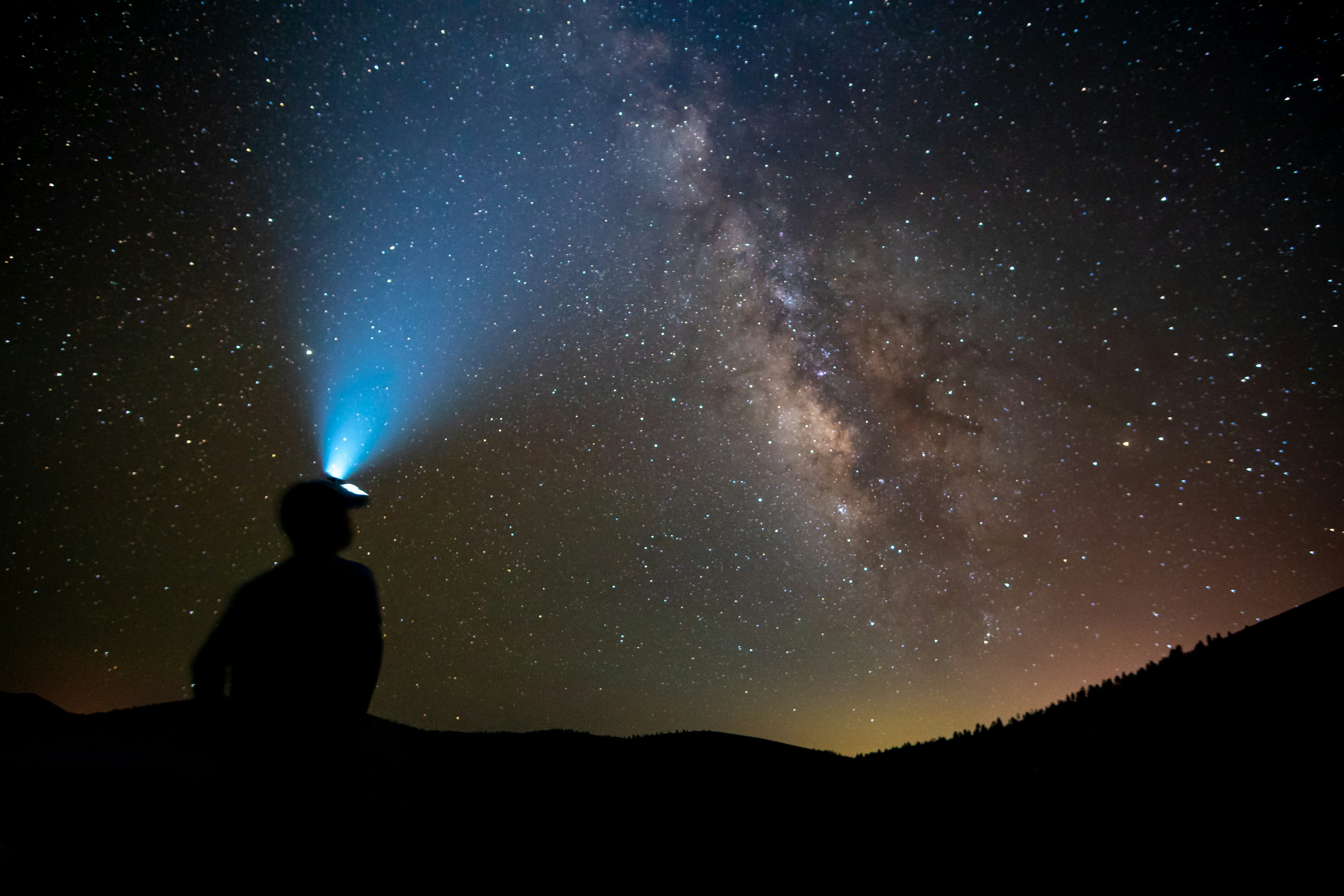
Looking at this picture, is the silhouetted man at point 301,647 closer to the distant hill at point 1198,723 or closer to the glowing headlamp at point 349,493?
the glowing headlamp at point 349,493

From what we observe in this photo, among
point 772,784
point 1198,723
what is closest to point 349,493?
point 772,784

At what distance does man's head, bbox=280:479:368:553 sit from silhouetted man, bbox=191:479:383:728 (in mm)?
110

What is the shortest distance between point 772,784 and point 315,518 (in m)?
5.30

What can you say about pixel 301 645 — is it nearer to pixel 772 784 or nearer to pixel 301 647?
pixel 301 647

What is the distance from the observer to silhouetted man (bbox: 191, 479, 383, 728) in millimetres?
1752

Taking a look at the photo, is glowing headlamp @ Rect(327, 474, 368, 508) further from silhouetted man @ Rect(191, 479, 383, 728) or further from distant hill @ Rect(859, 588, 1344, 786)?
distant hill @ Rect(859, 588, 1344, 786)

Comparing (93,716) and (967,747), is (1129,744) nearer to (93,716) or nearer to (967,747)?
(967,747)

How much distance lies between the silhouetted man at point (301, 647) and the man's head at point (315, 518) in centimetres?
11

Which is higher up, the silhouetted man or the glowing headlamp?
the glowing headlamp

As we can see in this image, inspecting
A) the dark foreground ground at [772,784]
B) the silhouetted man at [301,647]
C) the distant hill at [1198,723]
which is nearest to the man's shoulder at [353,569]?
the silhouetted man at [301,647]

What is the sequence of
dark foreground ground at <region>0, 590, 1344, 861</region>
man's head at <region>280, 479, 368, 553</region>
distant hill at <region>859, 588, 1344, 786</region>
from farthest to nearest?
distant hill at <region>859, 588, 1344, 786</region> < man's head at <region>280, 479, 368, 553</region> < dark foreground ground at <region>0, 590, 1344, 861</region>

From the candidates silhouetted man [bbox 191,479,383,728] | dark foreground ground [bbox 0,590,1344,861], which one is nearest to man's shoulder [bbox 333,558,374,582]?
silhouetted man [bbox 191,479,383,728]

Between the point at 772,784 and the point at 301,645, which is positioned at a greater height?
the point at 301,645

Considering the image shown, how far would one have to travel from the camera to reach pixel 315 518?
2086 mm
